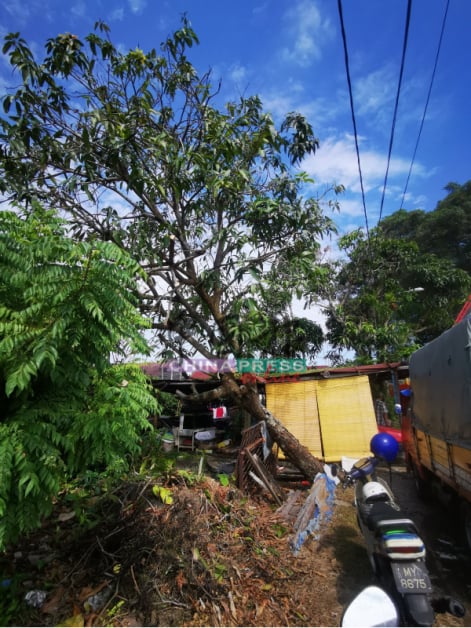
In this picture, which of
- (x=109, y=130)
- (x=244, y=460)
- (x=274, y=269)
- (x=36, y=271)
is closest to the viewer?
(x=36, y=271)

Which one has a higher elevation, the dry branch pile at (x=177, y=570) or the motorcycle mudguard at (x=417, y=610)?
the motorcycle mudguard at (x=417, y=610)

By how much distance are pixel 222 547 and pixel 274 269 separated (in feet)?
14.5

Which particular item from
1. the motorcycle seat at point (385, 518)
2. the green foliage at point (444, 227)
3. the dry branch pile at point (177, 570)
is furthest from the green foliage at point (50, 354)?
the green foliage at point (444, 227)

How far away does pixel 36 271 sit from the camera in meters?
2.28

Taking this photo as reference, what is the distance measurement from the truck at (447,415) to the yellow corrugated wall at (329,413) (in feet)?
12.8

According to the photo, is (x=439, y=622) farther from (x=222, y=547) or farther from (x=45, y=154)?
(x=45, y=154)

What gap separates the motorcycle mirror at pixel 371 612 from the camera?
1.63 meters

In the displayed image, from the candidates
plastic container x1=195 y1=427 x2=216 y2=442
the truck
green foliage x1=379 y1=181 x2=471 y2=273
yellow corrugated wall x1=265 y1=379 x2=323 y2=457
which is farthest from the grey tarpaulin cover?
green foliage x1=379 y1=181 x2=471 y2=273

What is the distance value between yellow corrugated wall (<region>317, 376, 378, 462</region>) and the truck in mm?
3853

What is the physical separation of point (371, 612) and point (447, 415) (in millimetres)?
2862

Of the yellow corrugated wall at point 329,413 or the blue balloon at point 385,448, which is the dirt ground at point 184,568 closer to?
the blue balloon at point 385,448

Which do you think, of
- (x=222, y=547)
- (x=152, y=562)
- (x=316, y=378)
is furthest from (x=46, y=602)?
(x=316, y=378)

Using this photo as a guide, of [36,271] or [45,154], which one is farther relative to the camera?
[45,154]

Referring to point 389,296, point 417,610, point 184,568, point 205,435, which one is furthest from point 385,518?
point 389,296
